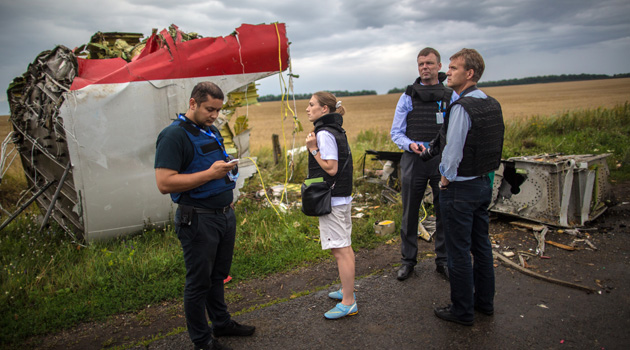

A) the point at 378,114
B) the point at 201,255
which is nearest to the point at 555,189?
the point at 201,255

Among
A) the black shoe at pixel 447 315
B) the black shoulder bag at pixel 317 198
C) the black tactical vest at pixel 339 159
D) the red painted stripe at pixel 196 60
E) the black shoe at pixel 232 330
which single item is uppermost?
A: the red painted stripe at pixel 196 60

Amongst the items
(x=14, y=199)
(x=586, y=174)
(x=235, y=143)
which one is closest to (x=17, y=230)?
(x=14, y=199)

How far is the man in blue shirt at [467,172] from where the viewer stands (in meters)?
2.96

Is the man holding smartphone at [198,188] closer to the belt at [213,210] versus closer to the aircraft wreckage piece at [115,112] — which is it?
the belt at [213,210]

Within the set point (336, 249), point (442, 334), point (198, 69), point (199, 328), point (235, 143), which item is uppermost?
point (198, 69)

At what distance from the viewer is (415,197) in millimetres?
4098

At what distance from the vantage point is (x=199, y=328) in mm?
2832

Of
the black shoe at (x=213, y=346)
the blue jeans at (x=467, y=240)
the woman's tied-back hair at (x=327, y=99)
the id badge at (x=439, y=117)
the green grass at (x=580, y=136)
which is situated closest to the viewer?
the black shoe at (x=213, y=346)

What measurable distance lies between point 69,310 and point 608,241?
20.4 feet

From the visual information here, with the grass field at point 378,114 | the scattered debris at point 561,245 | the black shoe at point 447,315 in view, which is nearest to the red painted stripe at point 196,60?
the grass field at point 378,114

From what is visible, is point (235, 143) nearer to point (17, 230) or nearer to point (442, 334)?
point (17, 230)

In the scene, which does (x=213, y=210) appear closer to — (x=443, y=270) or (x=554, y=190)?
(x=443, y=270)

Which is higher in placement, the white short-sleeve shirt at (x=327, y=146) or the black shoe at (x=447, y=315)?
the white short-sleeve shirt at (x=327, y=146)

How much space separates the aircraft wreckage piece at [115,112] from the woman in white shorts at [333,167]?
2.91 metres
